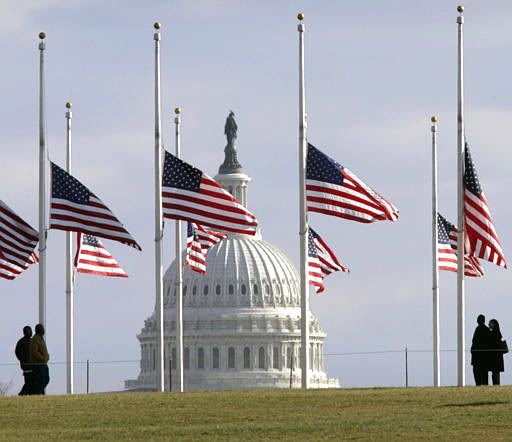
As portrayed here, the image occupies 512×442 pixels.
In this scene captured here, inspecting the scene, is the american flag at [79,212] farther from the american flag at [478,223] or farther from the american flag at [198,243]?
the american flag at [198,243]

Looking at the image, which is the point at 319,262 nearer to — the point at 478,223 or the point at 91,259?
the point at 91,259

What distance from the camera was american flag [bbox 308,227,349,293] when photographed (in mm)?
85688

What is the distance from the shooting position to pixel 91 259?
80.9 m

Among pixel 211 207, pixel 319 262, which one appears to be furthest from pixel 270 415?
pixel 319 262

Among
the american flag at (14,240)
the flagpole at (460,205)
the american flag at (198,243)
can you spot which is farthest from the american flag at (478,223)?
the american flag at (198,243)

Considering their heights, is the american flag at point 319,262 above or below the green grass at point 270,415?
above

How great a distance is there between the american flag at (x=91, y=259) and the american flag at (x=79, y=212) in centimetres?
648

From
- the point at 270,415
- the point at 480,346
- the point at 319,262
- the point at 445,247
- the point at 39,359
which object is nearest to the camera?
the point at 270,415

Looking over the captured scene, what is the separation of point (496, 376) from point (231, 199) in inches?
380

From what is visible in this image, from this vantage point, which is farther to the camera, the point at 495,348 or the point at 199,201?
the point at 199,201

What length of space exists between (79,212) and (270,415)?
18262 millimetres

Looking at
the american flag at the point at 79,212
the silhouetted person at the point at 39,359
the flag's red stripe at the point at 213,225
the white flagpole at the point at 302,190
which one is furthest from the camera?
the white flagpole at the point at 302,190

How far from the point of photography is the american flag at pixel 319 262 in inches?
3374

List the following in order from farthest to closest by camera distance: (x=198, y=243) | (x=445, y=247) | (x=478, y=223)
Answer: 1. (x=198, y=243)
2. (x=445, y=247)
3. (x=478, y=223)
